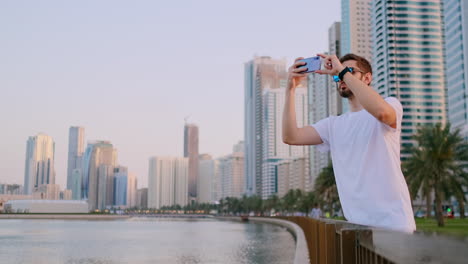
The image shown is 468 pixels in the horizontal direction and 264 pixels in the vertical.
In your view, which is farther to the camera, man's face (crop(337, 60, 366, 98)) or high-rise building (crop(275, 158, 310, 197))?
high-rise building (crop(275, 158, 310, 197))

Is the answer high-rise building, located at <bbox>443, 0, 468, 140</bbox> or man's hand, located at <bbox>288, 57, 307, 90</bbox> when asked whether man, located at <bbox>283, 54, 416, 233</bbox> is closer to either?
man's hand, located at <bbox>288, 57, 307, 90</bbox>

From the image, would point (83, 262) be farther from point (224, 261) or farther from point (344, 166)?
point (344, 166)

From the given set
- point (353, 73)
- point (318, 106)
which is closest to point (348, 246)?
point (353, 73)

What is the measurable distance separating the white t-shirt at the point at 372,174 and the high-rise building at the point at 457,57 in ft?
334

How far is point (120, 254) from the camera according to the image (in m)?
20.0

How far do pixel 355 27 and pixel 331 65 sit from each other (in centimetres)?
16073

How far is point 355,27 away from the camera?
156625mm

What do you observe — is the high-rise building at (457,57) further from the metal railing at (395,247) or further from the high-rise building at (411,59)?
A: the metal railing at (395,247)

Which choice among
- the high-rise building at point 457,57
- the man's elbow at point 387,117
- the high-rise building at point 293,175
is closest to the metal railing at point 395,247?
the man's elbow at point 387,117

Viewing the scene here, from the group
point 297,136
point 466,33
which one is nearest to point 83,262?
point 297,136

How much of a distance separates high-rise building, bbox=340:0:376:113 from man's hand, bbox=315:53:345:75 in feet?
513

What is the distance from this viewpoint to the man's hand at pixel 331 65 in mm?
2543

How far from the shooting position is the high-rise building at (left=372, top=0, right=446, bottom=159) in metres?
→ 128

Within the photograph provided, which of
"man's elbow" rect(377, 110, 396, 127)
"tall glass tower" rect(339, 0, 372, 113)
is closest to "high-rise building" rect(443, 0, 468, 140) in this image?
"tall glass tower" rect(339, 0, 372, 113)
